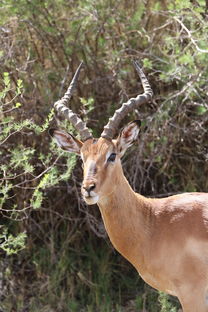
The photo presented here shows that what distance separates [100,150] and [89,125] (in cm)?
325

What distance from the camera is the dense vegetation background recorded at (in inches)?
351

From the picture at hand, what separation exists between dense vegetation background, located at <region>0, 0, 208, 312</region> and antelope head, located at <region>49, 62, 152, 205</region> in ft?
7.09

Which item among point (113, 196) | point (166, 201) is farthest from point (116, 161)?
point (166, 201)

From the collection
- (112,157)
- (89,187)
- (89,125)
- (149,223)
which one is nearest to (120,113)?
(112,157)

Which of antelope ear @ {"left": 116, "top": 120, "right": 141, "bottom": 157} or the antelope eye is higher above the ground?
antelope ear @ {"left": 116, "top": 120, "right": 141, "bottom": 157}

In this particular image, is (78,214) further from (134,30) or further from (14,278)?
(134,30)

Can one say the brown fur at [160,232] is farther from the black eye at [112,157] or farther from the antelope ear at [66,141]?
the antelope ear at [66,141]

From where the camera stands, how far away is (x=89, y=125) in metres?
9.39

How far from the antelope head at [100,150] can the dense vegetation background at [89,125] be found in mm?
2162

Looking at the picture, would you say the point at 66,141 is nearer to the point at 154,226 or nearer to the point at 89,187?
the point at 89,187

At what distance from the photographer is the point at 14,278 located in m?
9.34

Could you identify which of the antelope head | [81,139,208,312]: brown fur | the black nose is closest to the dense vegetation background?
the antelope head

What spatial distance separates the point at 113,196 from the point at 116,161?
0.34m

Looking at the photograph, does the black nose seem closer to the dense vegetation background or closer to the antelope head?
the antelope head
